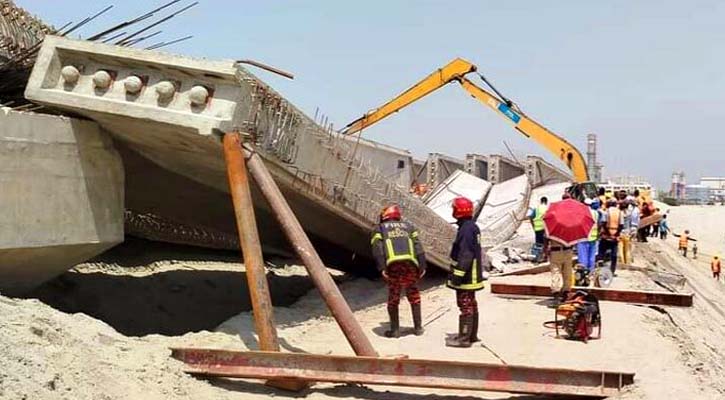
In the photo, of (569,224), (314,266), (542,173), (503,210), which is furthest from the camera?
(542,173)

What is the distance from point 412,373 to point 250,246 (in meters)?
1.85

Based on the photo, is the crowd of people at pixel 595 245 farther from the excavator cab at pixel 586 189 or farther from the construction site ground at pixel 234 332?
the construction site ground at pixel 234 332

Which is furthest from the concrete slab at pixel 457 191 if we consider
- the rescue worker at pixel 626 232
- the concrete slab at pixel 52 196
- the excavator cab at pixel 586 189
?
the concrete slab at pixel 52 196

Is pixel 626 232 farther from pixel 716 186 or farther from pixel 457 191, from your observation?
pixel 716 186

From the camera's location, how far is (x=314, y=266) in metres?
7.02

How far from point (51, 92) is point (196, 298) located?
468 cm

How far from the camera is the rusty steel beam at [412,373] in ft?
19.0

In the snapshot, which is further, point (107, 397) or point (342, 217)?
point (342, 217)

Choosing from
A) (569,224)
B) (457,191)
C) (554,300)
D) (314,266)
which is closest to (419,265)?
(314,266)

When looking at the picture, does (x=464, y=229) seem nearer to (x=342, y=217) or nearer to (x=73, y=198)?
(x=342, y=217)

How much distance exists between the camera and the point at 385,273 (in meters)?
8.56

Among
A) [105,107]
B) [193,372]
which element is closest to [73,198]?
[105,107]

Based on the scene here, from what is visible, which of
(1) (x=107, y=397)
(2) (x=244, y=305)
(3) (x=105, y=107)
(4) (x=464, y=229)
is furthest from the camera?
(2) (x=244, y=305)

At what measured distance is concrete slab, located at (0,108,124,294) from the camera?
22.7 feet
